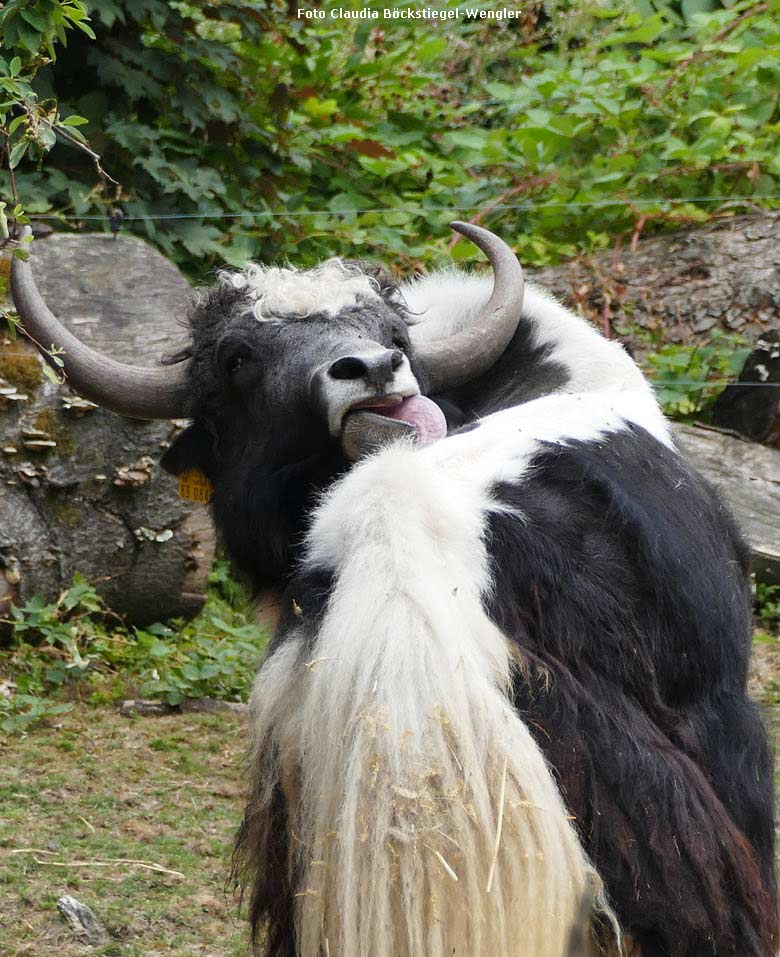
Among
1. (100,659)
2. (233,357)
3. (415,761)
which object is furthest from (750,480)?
(415,761)

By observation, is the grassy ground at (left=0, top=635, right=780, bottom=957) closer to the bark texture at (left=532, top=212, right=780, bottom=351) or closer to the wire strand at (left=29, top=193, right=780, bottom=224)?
the bark texture at (left=532, top=212, right=780, bottom=351)

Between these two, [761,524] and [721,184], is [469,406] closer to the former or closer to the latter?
[761,524]

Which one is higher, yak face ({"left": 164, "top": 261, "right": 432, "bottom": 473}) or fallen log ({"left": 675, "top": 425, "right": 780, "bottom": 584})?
yak face ({"left": 164, "top": 261, "right": 432, "bottom": 473})

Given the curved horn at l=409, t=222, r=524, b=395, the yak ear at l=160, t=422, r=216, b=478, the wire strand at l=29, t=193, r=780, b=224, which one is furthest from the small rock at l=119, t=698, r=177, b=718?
the wire strand at l=29, t=193, r=780, b=224

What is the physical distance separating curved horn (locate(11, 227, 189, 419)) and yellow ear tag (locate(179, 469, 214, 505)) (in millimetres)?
162

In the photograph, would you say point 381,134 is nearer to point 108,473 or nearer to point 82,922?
point 108,473

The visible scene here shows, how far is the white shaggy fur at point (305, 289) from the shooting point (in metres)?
3.43

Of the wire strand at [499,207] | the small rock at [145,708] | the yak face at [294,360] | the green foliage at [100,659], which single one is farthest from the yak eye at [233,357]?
the wire strand at [499,207]

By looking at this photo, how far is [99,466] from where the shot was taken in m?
5.30

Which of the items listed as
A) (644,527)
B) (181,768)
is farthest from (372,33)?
(644,527)

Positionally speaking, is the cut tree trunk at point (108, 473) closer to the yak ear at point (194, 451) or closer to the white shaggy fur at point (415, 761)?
the yak ear at point (194, 451)

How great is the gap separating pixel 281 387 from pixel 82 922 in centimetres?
141

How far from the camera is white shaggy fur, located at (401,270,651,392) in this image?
3314mm

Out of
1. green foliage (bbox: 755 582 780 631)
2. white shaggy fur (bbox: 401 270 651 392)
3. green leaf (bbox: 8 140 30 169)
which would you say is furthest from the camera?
green foliage (bbox: 755 582 780 631)
